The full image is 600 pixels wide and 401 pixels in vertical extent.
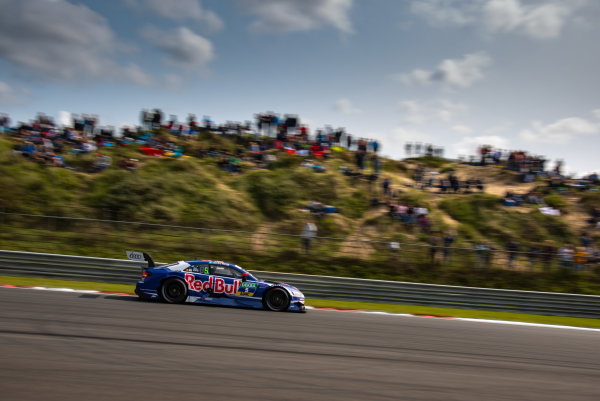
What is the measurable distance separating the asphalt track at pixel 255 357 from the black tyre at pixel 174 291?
19.4 inches

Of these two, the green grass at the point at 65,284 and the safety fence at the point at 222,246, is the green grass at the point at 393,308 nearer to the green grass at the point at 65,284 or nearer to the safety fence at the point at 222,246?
the green grass at the point at 65,284

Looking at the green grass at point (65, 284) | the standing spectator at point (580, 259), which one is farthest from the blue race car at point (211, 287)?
the standing spectator at point (580, 259)

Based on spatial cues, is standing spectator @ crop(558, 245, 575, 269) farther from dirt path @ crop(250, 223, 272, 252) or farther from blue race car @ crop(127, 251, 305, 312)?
blue race car @ crop(127, 251, 305, 312)

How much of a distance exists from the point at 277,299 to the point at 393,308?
4293 millimetres

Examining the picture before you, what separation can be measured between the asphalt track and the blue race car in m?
0.56

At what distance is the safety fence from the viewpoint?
52.0ft

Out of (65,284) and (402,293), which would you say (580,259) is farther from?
(65,284)

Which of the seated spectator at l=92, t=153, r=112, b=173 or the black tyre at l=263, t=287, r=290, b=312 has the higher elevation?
the seated spectator at l=92, t=153, r=112, b=173

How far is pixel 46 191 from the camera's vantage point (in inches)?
814

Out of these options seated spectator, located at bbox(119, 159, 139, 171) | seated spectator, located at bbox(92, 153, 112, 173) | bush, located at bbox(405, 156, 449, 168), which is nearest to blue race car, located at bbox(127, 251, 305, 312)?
seated spectator, located at bbox(119, 159, 139, 171)

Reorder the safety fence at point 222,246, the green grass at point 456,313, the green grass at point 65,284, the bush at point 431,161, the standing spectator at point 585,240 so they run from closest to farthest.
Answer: the green grass at point 65,284 < the green grass at point 456,313 < the safety fence at point 222,246 < the standing spectator at point 585,240 < the bush at point 431,161

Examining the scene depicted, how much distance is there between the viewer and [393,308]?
13531 mm

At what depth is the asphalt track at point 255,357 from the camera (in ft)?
15.5

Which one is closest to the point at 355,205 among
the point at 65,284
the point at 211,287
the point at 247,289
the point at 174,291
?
the point at 247,289
